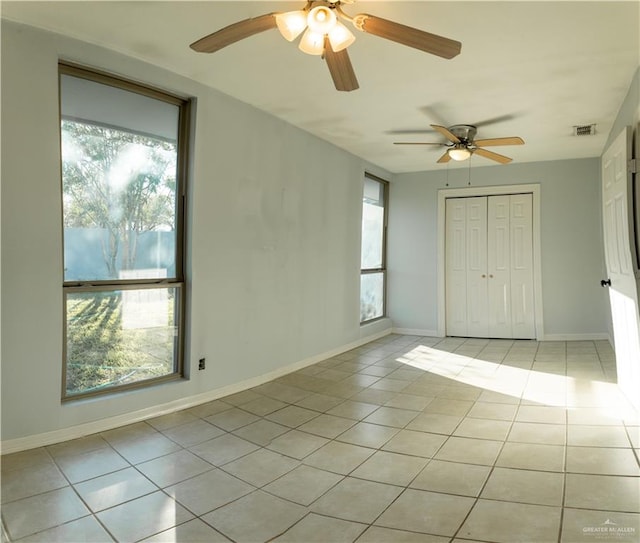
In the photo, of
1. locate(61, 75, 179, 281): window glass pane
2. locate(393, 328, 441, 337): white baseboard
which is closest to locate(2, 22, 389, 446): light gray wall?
locate(61, 75, 179, 281): window glass pane

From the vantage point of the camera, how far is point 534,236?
19.0ft

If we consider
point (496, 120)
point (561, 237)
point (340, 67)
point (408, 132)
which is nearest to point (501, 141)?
point (496, 120)

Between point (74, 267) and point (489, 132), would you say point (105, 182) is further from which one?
point (489, 132)

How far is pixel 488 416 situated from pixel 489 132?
9.27 feet

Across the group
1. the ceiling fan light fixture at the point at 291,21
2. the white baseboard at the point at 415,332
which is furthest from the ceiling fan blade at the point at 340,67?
the white baseboard at the point at 415,332

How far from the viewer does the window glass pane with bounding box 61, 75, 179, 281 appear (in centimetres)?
269

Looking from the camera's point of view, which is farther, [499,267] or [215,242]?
[499,267]

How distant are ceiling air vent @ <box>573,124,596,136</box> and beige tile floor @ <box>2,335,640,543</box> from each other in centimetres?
245

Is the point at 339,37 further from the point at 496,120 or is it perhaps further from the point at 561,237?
the point at 561,237

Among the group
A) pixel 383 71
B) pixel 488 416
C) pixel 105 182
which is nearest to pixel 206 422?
pixel 105 182

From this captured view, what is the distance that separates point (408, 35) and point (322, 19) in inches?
15.4

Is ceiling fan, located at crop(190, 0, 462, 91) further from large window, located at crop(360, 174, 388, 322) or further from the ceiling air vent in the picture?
large window, located at crop(360, 174, 388, 322)

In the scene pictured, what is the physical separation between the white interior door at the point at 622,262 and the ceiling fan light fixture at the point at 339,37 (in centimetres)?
221

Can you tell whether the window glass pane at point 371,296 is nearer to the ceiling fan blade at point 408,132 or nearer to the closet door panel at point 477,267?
the closet door panel at point 477,267
